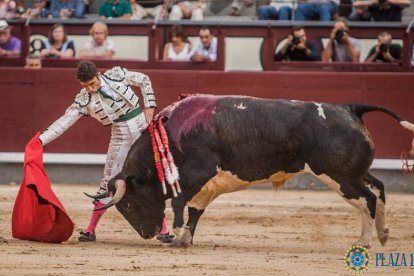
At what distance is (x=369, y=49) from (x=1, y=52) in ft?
13.1

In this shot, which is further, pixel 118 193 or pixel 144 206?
pixel 144 206

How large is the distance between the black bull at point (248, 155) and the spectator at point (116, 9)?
16.2ft

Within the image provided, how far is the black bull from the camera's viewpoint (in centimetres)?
727

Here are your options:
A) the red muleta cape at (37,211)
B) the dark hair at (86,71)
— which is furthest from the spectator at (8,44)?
the dark hair at (86,71)

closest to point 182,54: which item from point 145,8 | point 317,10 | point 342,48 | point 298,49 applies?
point 145,8

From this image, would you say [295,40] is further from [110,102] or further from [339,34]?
[110,102]

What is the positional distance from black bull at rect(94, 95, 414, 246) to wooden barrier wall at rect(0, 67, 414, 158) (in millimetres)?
4270

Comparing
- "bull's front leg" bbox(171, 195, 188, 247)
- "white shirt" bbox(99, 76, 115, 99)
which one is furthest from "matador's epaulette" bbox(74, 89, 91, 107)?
"bull's front leg" bbox(171, 195, 188, 247)

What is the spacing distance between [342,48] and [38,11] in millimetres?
3418

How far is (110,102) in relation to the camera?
7531mm

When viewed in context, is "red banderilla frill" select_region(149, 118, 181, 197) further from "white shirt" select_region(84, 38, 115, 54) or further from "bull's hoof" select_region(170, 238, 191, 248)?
"white shirt" select_region(84, 38, 115, 54)

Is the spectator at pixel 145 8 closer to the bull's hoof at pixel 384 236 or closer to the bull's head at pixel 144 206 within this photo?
the bull's head at pixel 144 206

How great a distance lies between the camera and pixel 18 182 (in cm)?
1216

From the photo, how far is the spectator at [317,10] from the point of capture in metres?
12.0
